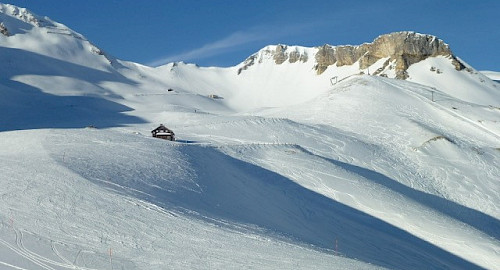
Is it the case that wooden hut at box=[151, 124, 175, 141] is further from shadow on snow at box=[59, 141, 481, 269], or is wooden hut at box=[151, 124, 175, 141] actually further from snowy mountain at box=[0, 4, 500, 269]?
shadow on snow at box=[59, 141, 481, 269]

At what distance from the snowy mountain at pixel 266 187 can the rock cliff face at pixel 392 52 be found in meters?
48.2

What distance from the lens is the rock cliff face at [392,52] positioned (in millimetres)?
133500

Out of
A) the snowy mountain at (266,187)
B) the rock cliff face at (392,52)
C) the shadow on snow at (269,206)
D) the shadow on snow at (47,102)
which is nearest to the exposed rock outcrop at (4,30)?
the shadow on snow at (47,102)

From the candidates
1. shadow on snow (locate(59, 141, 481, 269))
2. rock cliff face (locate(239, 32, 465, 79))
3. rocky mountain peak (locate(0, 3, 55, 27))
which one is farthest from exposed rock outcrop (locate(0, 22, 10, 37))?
shadow on snow (locate(59, 141, 481, 269))

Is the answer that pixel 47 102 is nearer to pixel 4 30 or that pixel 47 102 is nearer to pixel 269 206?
pixel 4 30

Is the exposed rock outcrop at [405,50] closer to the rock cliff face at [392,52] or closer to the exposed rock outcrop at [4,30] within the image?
the rock cliff face at [392,52]

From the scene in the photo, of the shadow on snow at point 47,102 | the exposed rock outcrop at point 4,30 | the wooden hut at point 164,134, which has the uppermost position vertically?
the exposed rock outcrop at point 4,30

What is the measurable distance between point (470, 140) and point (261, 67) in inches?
5005

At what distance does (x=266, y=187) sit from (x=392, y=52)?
113m

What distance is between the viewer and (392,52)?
13675cm

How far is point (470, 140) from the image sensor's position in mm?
59469

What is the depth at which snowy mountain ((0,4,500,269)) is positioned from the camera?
55.8 feet

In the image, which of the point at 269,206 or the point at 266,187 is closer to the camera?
the point at 269,206

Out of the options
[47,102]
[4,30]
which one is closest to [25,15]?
[4,30]
